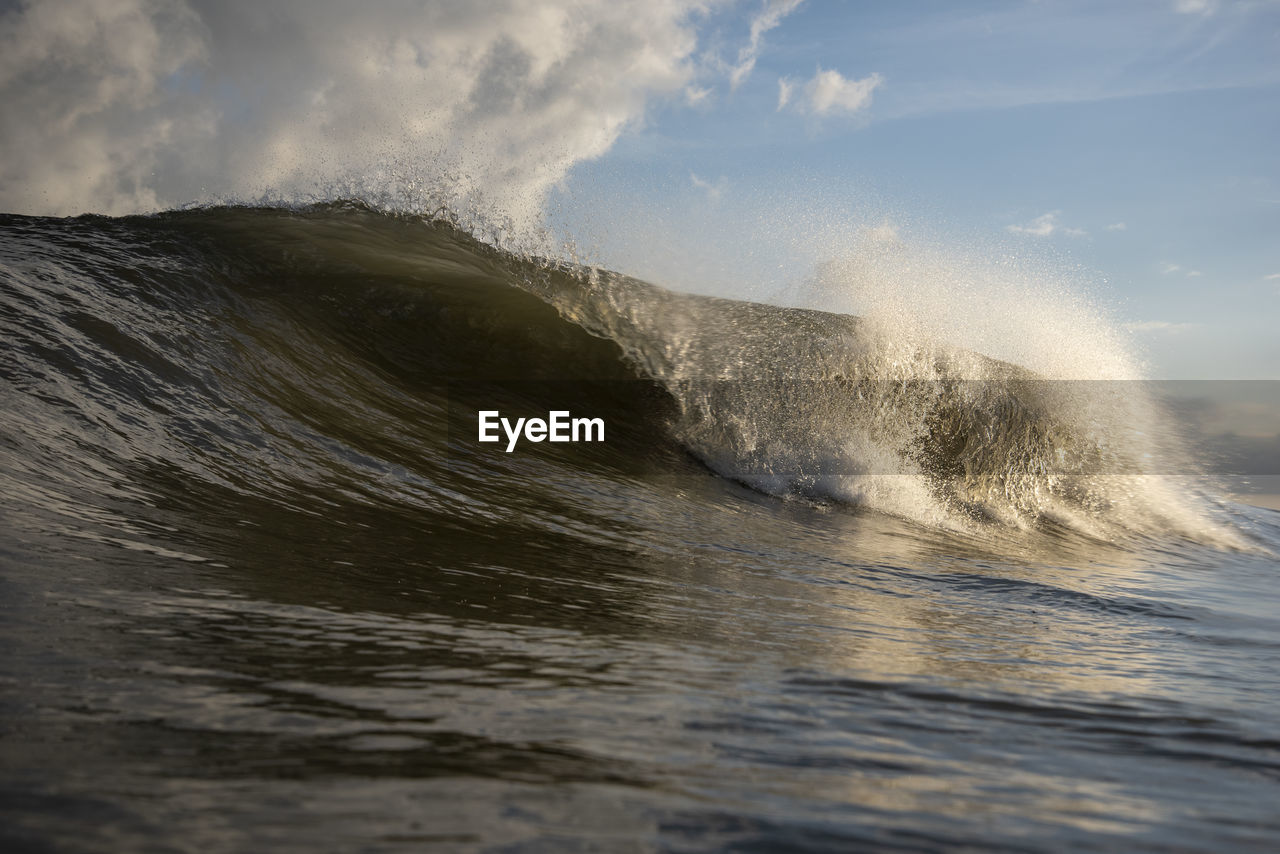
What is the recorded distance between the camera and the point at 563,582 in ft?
12.5

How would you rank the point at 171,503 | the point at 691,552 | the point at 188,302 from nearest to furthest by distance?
the point at 171,503, the point at 691,552, the point at 188,302

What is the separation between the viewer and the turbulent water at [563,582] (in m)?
1.60

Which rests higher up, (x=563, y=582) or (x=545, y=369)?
(x=545, y=369)

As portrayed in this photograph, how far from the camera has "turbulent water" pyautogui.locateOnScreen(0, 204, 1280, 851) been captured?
5.26 ft

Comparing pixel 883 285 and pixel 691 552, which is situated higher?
pixel 883 285

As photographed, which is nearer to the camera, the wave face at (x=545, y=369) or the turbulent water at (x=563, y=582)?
the turbulent water at (x=563, y=582)

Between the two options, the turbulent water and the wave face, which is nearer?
the turbulent water

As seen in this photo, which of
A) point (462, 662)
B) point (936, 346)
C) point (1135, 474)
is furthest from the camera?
point (1135, 474)

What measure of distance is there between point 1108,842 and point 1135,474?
400 inches

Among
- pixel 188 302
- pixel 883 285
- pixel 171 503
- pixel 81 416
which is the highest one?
pixel 883 285

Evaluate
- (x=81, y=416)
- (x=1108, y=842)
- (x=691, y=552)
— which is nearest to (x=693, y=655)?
(x=1108, y=842)

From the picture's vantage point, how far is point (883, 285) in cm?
988

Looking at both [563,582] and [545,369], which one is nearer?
[563,582]

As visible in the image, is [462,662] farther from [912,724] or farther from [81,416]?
[81,416]
